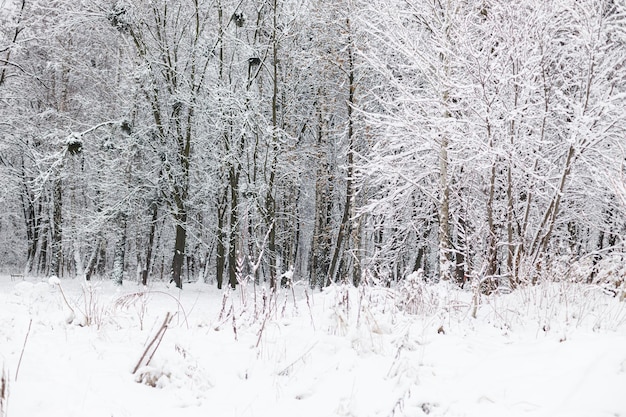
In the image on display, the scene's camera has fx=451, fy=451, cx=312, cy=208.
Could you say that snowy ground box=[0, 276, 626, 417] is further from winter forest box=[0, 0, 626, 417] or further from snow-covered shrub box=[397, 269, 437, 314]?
snow-covered shrub box=[397, 269, 437, 314]

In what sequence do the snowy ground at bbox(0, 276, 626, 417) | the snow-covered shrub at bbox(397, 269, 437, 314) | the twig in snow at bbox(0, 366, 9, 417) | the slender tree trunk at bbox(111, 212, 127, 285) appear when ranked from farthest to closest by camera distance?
the slender tree trunk at bbox(111, 212, 127, 285), the snow-covered shrub at bbox(397, 269, 437, 314), the snowy ground at bbox(0, 276, 626, 417), the twig in snow at bbox(0, 366, 9, 417)

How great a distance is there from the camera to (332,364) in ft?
11.5

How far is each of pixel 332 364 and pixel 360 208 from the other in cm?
587

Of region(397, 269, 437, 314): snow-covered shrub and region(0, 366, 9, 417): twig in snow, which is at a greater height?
region(397, 269, 437, 314): snow-covered shrub

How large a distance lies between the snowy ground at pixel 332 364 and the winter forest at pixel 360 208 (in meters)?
0.02

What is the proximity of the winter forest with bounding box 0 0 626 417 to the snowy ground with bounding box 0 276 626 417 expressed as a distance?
0.06ft

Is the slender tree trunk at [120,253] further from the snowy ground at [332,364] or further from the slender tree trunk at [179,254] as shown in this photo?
the snowy ground at [332,364]

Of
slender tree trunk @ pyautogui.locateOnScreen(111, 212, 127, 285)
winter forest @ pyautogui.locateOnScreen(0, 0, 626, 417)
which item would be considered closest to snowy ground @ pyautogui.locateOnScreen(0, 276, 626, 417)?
winter forest @ pyautogui.locateOnScreen(0, 0, 626, 417)

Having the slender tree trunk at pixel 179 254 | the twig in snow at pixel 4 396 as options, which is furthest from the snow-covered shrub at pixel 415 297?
the slender tree trunk at pixel 179 254

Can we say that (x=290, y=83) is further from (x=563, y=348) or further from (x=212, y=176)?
(x=563, y=348)

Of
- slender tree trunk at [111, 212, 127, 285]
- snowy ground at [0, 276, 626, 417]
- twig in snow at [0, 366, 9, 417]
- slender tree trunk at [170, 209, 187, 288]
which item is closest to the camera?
twig in snow at [0, 366, 9, 417]

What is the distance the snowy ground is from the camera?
2.70 m

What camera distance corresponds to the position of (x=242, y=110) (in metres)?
16.4

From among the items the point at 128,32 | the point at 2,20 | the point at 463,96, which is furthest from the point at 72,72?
the point at 463,96
